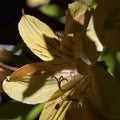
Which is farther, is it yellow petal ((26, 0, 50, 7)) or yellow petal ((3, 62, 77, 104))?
yellow petal ((26, 0, 50, 7))

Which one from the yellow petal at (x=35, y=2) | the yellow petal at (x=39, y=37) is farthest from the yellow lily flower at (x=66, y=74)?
the yellow petal at (x=35, y=2)

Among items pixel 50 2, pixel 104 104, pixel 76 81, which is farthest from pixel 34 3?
pixel 104 104

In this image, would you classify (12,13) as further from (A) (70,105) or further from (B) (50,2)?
(A) (70,105)

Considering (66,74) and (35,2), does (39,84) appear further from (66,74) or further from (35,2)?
(35,2)

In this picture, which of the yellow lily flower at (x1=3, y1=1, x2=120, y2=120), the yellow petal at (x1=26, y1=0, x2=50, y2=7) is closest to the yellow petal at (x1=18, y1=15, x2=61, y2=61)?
the yellow lily flower at (x1=3, y1=1, x2=120, y2=120)

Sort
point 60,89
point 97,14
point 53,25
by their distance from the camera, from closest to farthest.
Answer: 1. point 97,14
2. point 60,89
3. point 53,25

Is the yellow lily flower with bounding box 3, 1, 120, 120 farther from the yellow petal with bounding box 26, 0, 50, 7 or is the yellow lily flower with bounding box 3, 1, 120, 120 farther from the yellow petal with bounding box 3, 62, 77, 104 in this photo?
the yellow petal with bounding box 26, 0, 50, 7

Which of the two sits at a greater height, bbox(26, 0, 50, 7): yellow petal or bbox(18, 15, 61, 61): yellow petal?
bbox(18, 15, 61, 61): yellow petal

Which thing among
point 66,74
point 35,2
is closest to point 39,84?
point 66,74
